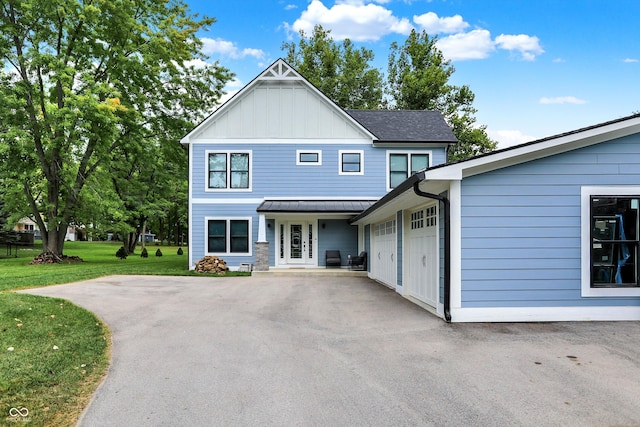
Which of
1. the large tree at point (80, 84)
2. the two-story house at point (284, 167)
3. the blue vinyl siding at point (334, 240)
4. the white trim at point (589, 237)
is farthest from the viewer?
the large tree at point (80, 84)

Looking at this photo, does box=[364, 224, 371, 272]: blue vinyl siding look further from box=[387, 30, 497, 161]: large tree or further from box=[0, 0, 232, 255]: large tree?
box=[387, 30, 497, 161]: large tree

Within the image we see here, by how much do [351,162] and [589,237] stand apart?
10907 millimetres

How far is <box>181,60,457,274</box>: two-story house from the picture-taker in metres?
16.3

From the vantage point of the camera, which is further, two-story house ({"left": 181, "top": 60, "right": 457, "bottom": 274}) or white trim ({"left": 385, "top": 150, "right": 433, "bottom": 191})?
white trim ({"left": 385, "top": 150, "right": 433, "bottom": 191})

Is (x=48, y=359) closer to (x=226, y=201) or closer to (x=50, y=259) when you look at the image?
(x=226, y=201)

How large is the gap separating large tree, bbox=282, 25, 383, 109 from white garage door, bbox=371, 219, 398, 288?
21.0 metres

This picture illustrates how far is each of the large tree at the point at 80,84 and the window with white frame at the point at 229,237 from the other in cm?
682

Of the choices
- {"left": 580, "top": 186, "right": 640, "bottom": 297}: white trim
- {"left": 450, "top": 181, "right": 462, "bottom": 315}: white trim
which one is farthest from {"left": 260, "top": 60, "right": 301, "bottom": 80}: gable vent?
{"left": 580, "top": 186, "right": 640, "bottom": 297}: white trim

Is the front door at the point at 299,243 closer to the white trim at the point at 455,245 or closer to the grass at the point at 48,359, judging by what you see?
the grass at the point at 48,359

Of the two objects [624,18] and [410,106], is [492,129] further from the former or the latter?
[624,18]

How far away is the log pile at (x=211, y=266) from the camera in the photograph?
15172mm

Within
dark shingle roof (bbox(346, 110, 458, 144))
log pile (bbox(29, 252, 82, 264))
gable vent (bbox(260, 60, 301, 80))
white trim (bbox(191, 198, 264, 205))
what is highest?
gable vent (bbox(260, 60, 301, 80))

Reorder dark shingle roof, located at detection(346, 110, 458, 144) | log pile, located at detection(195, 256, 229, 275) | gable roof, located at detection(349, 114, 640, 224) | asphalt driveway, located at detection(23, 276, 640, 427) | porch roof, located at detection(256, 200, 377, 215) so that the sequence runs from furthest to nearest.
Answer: dark shingle roof, located at detection(346, 110, 458, 144)
log pile, located at detection(195, 256, 229, 275)
porch roof, located at detection(256, 200, 377, 215)
gable roof, located at detection(349, 114, 640, 224)
asphalt driveway, located at detection(23, 276, 640, 427)

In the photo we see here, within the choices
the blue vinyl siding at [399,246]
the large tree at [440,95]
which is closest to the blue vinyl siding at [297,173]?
the blue vinyl siding at [399,246]
